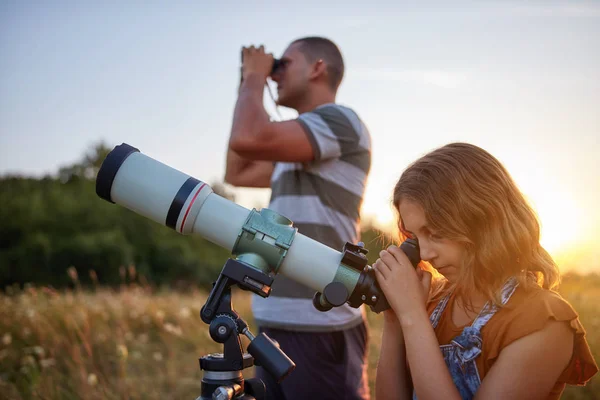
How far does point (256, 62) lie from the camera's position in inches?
107

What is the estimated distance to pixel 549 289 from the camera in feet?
5.72

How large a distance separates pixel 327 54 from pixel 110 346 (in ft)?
12.4

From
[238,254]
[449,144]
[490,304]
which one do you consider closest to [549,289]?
[490,304]

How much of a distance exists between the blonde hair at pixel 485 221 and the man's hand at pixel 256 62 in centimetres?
118

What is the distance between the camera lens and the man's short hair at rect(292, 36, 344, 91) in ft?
9.54

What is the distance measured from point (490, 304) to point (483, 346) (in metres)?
0.14

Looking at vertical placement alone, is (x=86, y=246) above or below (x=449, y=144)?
below

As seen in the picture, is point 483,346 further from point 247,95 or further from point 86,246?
point 86,246

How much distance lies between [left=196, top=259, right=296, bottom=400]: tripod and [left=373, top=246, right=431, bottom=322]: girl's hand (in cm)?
36

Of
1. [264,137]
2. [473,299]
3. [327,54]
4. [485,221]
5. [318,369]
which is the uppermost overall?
[327,54]

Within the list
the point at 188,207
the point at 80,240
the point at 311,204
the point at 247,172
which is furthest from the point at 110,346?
the point at 80,240

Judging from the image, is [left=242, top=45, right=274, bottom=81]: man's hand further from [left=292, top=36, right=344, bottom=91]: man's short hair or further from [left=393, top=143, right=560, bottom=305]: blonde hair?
[left=393, top=143, right=560, bottom=305]: blonde hair

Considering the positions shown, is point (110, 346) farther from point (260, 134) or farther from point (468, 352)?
point (468, 352)

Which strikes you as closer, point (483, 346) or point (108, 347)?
point (483, 346)
